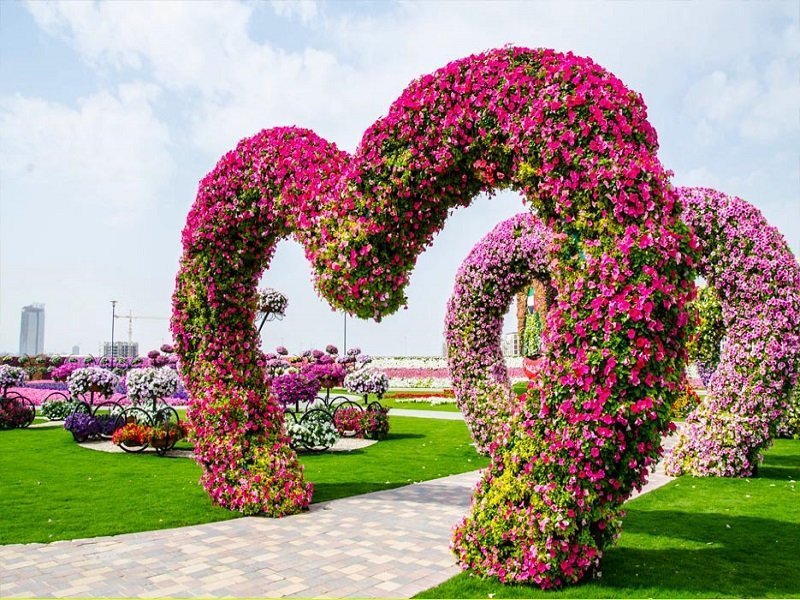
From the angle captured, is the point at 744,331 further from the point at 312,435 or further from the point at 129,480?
the point at 129,480

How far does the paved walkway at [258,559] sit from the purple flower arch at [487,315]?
148 inches

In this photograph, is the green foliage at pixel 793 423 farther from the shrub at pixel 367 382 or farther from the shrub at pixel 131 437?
the shrub at pixel 131 437

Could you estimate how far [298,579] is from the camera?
5242 millimetres

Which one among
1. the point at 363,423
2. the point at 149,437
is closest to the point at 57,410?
the point at 149,437

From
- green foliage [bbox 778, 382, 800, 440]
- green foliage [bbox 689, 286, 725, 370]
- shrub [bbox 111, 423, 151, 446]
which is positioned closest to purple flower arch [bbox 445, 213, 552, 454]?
shrub [bbox 111, 423, 151, 446]

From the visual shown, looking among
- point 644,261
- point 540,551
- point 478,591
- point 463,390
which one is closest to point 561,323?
point 644,261

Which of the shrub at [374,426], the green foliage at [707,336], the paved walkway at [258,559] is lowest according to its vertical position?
the paved walkway at [258,559]

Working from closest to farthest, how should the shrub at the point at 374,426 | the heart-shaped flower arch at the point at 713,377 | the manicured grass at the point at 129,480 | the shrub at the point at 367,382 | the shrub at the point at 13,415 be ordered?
the heart-shaped flower arch at the point at 713,377 → the manicured grass at the point at 129,480 → the shrub at the point at 374,426 → the shrub at the point at 367,382 → the shrub at the point at 13,415

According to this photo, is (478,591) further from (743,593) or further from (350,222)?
(350,222)

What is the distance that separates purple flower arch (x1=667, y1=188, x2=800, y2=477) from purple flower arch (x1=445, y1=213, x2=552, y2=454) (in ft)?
8.66

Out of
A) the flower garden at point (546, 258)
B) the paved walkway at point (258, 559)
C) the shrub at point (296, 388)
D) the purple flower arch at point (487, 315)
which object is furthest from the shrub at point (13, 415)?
the paved walkway at point (258, 559)

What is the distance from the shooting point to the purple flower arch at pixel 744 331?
982 centimetres

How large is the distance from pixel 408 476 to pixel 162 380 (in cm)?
654

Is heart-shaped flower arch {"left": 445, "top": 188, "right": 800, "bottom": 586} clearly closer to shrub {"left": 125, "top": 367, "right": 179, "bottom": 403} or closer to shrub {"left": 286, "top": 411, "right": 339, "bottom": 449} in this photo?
shrub {"left": 286, "top": 411, "right": 339, "bottom": 449}
